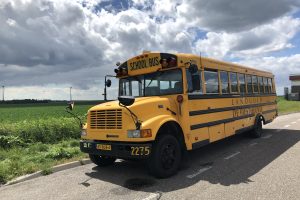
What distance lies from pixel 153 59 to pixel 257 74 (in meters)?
5.93

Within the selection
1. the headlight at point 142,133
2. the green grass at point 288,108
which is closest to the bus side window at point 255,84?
the headlight at point 142,133

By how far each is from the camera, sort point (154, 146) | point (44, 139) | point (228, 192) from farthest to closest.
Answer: point (44, 139), point (154, 146), point (228, 192)

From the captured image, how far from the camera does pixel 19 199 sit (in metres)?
6.10

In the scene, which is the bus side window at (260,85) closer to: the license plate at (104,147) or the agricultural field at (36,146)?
the agricultural field at (36,146)

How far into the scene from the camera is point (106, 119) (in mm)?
7270

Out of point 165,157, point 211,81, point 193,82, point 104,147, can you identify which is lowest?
point 165,157

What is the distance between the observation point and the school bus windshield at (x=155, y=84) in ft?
25.3

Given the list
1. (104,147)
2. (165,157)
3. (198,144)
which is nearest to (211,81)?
(198,144)

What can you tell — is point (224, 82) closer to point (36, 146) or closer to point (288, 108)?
point (36, 146)

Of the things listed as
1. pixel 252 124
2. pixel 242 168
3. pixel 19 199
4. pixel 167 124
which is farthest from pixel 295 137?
pixel 19 199

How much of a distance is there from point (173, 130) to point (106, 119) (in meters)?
1.50

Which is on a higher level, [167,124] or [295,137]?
[167,124]

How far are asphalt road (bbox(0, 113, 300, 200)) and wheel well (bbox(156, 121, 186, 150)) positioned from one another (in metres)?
0.71

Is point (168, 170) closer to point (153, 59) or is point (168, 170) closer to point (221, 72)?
point (153, 59)
